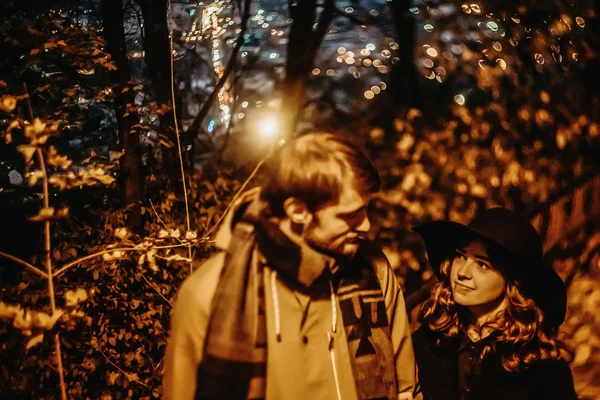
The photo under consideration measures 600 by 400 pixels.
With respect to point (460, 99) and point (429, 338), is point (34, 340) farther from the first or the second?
point (460, 99)

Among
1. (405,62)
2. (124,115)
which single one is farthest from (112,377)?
(405,62)

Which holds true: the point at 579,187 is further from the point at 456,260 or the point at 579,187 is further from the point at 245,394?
the point at 245,394

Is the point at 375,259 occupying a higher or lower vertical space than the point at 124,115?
higher

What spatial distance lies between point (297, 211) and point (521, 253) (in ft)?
3.60

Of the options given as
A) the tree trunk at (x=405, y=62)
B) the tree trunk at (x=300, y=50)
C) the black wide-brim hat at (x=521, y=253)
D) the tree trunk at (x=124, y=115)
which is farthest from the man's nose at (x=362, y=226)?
the tree trunk at (x=405, y=62)

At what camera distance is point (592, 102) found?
4.25m

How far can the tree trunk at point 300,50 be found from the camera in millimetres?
4273

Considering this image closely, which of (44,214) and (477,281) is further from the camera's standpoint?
(477,281)

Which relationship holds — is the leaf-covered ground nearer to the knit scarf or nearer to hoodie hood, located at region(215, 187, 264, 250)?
the knit scarf

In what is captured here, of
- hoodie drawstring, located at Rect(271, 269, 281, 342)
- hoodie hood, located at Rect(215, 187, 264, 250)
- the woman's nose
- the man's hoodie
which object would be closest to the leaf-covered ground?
the woman's nose

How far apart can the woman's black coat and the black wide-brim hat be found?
239 mm

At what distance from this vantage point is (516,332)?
2.37 m

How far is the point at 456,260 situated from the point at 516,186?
2159mm

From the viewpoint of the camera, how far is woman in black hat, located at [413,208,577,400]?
2346 millimetres
